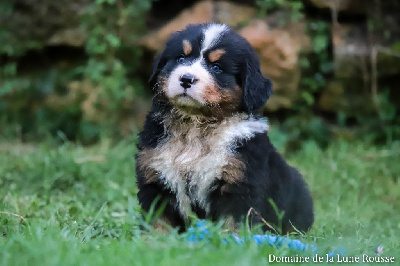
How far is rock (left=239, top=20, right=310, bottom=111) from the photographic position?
301 inches

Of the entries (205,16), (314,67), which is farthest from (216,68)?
(314,67)

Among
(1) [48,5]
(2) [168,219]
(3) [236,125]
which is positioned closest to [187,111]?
(3) [236,125]

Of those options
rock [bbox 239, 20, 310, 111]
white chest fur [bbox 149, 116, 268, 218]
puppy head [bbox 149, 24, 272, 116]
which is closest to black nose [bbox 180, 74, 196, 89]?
puppy head [bbox 149, 24, 272, 116]

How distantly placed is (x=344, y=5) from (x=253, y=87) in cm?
416

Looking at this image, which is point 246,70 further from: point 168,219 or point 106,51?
point 106,51

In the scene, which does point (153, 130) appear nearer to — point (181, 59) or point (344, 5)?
point (181, 59)

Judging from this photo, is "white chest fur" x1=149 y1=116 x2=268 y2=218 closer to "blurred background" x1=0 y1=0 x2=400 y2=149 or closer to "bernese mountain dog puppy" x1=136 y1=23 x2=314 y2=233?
"bernese mountain dog puppy" x1=136 y1=23 x2=314 y2=233

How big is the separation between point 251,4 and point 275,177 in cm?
427

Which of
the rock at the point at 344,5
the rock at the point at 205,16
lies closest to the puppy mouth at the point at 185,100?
the rock at the point at 205,16

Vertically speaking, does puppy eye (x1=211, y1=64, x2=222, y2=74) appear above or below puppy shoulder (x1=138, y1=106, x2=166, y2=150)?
above

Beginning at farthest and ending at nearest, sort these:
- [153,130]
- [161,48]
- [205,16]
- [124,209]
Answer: [161,48] → [205,16] → [124,209] → [153,130]

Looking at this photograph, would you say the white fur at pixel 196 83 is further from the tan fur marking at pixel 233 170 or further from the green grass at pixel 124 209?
the green grass at pixel 124 209

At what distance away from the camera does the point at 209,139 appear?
4125mm

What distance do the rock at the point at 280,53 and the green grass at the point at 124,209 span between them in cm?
80
